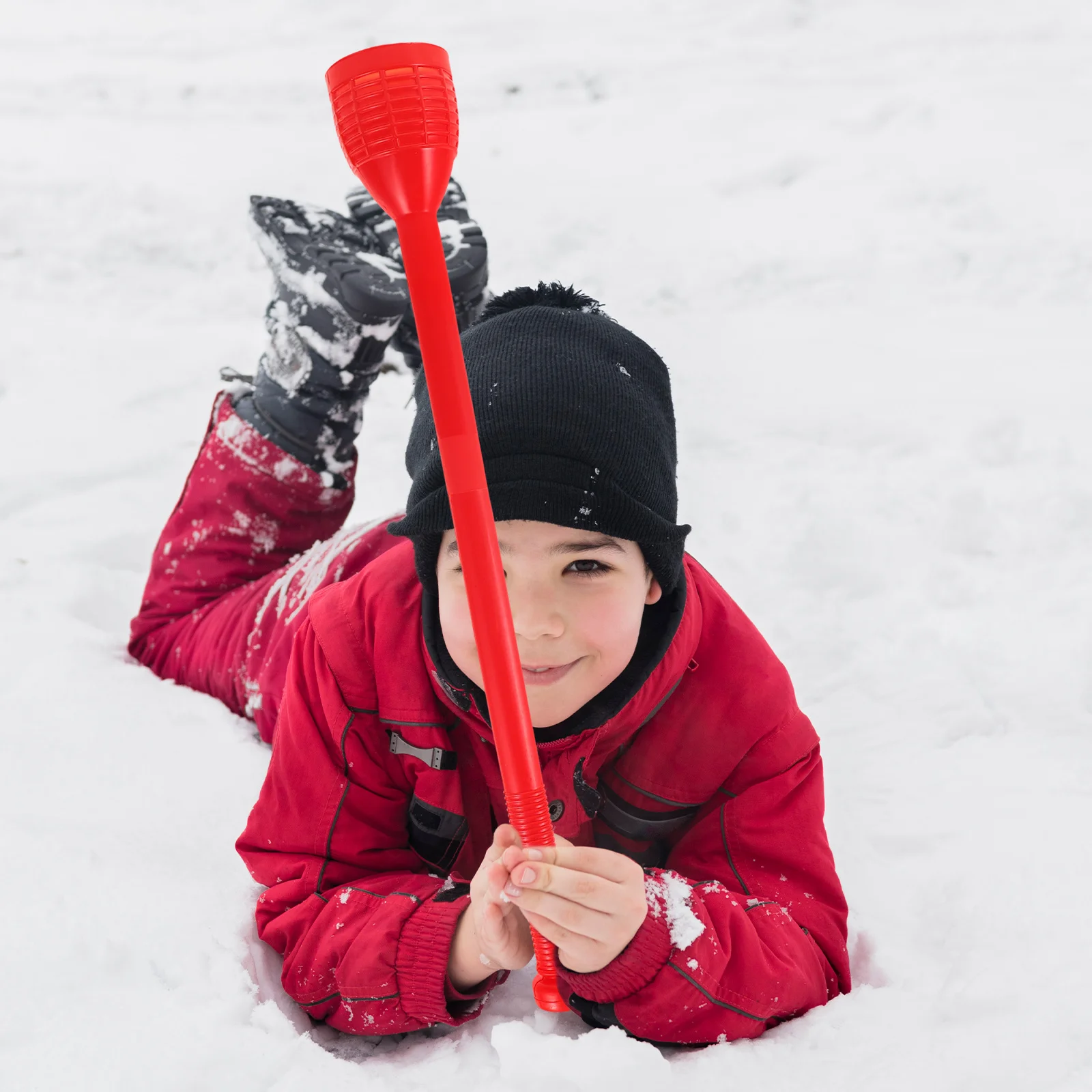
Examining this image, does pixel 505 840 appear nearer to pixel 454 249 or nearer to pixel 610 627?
pixel 610 627

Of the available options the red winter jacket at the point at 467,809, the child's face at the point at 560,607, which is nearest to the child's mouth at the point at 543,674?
the child's face at the point at 560,607

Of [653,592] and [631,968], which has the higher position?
[653,592]

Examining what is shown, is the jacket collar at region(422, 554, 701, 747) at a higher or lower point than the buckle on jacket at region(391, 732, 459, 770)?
higher

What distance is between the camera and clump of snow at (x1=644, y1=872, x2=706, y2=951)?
0.92 m

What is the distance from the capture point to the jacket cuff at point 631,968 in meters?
0.90

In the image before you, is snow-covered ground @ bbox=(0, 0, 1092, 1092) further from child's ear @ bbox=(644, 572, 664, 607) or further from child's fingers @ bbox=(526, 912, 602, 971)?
child's ear @ bbox=(644, 572, 664, 607)

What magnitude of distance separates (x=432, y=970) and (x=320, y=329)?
1.05m

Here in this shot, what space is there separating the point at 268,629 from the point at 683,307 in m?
→ 1.46

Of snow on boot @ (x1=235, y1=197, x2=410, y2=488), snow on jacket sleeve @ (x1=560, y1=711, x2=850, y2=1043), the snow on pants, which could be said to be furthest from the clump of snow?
snow on boot @ (x1=235, y1=197, x2=410, y2=488)

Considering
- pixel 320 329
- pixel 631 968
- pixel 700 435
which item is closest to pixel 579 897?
pixel 631 968

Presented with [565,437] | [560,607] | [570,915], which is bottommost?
[570,915]

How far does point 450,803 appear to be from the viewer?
43.9 inches

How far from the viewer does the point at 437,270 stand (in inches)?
26.0

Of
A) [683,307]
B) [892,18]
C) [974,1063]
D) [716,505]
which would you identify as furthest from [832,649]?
[892,18]
